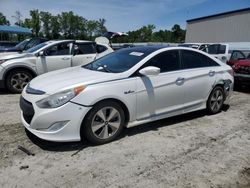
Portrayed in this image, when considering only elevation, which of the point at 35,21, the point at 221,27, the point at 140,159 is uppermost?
the point at 35,21

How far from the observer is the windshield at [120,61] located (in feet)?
15.7

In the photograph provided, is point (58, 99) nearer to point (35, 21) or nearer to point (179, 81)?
point (179, 81)

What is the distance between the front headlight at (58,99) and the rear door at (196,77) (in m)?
2.28

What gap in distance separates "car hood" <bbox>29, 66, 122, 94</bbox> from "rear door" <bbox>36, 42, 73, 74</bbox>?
3.73 m

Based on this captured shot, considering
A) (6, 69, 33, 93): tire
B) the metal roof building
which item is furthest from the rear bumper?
the metal roof building

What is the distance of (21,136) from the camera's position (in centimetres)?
455

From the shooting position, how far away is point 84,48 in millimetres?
9375

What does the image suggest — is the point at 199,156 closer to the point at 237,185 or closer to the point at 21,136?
the point at 237,185

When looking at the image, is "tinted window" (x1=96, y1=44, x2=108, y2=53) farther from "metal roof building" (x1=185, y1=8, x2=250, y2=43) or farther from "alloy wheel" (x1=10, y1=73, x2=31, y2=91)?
"metal roof building" (x1=185, y1=8, x2=250, y2=43)

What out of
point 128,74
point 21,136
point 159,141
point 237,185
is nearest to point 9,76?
point 21,136

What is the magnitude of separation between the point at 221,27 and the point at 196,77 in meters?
32.4

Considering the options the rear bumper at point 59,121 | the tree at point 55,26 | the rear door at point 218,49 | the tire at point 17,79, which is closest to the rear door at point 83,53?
the tire at point 17,79

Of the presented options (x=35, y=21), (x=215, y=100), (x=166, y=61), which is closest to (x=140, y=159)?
(x=166, y=61)

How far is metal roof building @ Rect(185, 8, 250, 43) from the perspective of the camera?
102 ft
